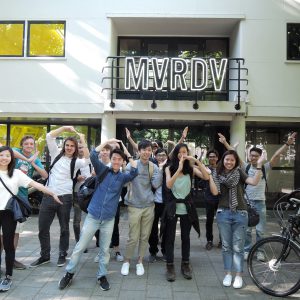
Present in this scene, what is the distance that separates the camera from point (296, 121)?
10672 millimetres

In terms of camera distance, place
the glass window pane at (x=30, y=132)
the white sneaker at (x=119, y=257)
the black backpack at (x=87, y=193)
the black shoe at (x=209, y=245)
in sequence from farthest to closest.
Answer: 1. the glass window pane at (x=30, y=132)
2. the black shoe at (x=209, y=245)
3. the white sneaker at (x=119, y=257)
4. the black backpack at (x=87, y=193)

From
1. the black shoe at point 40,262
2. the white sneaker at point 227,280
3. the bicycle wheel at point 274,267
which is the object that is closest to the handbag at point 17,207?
the black shoe at point 40,262

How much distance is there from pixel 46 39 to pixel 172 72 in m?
4.00

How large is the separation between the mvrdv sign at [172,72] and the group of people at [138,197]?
3.94 metres

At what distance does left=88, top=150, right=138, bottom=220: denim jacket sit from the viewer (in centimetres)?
482

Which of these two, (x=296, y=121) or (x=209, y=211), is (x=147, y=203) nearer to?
(x=209, y=211)

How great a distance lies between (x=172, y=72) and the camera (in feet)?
32.4

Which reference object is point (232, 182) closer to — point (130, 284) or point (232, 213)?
point (232, 213)

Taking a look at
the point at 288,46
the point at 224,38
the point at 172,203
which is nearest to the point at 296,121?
the point at 288,46

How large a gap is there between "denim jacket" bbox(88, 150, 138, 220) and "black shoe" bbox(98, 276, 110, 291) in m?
0.79

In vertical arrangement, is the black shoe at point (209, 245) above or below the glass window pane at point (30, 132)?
below

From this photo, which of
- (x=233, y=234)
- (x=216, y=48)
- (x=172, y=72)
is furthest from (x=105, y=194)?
(x=216, y=48)

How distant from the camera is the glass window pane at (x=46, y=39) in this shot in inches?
433

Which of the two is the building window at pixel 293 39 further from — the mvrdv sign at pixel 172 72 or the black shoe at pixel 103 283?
the black shoe at pixel 103 283
